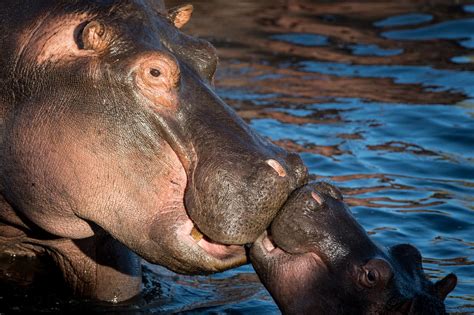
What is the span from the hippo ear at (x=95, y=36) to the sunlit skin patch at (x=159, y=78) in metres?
0.24

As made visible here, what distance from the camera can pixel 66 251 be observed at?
6867 mm

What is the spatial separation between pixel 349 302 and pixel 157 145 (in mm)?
1287

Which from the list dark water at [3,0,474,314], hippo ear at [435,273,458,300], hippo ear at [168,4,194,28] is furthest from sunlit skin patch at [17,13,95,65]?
hippo ear at [435,273,458,300]

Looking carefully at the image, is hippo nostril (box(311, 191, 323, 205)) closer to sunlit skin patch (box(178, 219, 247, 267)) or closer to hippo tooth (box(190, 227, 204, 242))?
sunlit skin patch (box(178, 219, 247, 267))

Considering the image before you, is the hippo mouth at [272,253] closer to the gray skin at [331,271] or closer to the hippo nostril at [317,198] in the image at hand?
the gray skin at [331,271]

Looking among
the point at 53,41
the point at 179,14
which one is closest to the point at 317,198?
the point at 179,14

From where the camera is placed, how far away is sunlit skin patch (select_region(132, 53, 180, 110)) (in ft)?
18.5

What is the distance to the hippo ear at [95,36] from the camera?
18.9 feet

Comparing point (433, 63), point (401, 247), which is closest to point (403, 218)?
point (401, 247)

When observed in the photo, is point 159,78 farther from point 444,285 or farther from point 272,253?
point 444,285

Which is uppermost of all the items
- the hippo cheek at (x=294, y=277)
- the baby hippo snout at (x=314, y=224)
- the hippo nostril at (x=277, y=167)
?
the hippo nostril at (x=277, y=167)

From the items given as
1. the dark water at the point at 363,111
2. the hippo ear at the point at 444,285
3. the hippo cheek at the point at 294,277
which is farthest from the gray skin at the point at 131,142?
the dark water at the point at 363,111

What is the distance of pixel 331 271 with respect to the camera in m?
5.69

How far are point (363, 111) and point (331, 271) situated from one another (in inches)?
223
